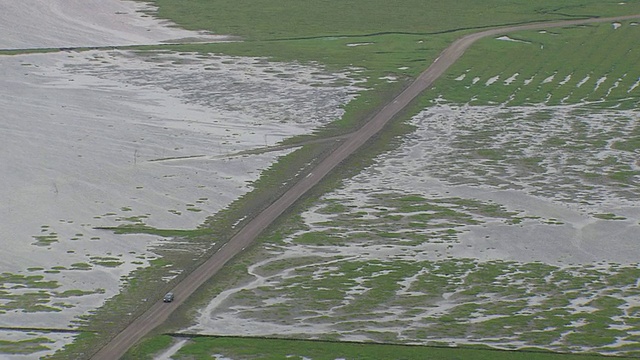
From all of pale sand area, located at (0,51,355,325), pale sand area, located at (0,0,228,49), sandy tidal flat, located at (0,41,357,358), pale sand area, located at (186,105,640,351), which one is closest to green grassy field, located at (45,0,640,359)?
pale sand area, located at (186,105,640,351)

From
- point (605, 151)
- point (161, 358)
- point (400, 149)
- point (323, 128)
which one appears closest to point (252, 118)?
point (323, 128)

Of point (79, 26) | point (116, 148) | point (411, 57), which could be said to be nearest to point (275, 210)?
point (116, 148)

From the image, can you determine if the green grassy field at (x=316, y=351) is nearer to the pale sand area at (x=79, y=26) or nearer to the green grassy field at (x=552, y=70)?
the green grassy field at (x=552, y=70)

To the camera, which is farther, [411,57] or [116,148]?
[411,57]

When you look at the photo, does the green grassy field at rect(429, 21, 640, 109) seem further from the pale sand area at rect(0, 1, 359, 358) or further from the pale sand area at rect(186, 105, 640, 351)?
the pale sand area at rect(0, 1, 359, 358)

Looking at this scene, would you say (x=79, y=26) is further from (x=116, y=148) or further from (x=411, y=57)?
(x=116, y=148)
